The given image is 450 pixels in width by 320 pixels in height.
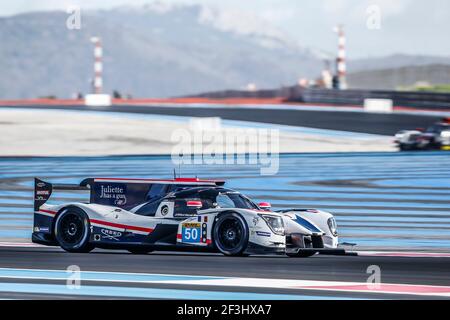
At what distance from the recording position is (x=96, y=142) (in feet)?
81.7

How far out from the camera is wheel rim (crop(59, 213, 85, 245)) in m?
10.2

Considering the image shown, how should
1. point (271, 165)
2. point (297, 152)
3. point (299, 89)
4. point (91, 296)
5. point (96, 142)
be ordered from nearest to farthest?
point (91, 296) < point (271, 165) < point (297, 152) < point (96, 142) < point (299, 89)

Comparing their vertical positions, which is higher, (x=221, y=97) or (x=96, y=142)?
(x=221, y=97)

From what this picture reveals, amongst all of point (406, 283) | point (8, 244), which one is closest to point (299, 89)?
point (8, 244)

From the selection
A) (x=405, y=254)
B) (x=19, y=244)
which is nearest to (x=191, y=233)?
(x=405, y=254)

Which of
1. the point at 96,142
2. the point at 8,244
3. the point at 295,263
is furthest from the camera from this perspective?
the point at 96,142

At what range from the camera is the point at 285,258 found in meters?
10.2

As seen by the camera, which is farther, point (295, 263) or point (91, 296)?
point (295, 263)

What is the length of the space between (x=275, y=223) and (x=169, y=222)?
105 cm

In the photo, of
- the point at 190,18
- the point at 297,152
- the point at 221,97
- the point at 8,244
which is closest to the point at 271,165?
the point at 297,152

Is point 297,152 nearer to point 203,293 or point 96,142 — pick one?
point 96,142

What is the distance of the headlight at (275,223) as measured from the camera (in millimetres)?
9727
